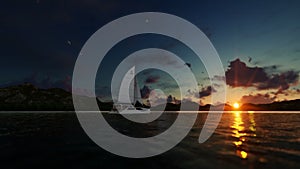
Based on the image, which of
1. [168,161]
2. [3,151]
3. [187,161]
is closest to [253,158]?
[187,161]

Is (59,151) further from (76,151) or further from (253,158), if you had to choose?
(253,158)

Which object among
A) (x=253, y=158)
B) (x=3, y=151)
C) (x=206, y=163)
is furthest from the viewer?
(x=3, y=151)

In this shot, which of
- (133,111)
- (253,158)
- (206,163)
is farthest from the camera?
(133,111)

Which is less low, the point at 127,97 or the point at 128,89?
the point at 128,89

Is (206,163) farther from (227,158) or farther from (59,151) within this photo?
(59,151)

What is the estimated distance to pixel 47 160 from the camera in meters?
14.0

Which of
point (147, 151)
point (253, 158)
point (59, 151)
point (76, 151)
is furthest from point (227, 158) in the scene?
point (59, 151)

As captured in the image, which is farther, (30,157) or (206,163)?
(30,157)

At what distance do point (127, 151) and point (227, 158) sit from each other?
26.3 ft

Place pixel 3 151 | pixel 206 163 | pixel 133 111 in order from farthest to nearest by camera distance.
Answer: pixel 133 111 < pixel 3 151 < pixel 206 163

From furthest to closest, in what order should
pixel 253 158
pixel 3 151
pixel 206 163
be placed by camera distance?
pixel 3 151 → pixel 253 158 → pixel 206 163

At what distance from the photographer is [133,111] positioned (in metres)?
101

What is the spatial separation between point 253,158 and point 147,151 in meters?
8.24

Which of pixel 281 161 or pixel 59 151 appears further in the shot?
pixel 59 151
